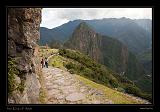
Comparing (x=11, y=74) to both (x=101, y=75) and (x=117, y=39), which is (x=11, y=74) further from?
(x=117, y=39)

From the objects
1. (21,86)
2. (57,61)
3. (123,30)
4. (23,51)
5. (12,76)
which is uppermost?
(123,30)

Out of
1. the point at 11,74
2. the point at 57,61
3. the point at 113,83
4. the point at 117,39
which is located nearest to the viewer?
the point at 11,74

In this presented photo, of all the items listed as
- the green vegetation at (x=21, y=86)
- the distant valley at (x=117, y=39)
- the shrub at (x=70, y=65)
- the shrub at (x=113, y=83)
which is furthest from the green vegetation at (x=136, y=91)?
the green vegetation at (x=21, y=86)

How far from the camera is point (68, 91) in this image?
Result: 11.1 m

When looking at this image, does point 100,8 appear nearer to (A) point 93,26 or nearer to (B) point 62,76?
(A) point 93,26

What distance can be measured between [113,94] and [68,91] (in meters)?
0.85

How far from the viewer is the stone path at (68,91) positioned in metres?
10.7

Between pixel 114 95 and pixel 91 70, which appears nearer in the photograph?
pixel 114 95

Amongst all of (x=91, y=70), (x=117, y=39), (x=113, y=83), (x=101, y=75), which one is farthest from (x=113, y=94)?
(x=117, y=39)

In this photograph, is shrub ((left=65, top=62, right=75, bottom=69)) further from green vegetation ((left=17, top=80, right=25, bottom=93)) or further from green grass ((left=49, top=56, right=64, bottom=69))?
green vegetation ((left=17, top=80, right=25, bottom=93))

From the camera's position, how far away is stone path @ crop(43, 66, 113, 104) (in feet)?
35.1

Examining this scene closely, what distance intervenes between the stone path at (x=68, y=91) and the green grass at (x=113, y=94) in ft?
0.26
